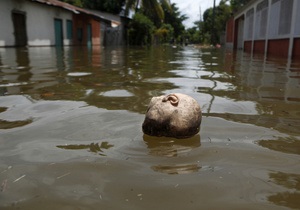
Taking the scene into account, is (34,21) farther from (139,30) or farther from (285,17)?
A: (139,30)

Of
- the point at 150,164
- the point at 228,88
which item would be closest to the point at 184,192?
the point at 150,164

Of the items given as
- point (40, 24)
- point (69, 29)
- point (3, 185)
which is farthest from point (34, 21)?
point (3, 185)

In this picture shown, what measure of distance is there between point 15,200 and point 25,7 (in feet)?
58.3

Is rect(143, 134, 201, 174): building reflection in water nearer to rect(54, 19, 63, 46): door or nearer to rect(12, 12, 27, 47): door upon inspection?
rect(12, 12, 27, 47): door

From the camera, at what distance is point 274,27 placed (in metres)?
12.3

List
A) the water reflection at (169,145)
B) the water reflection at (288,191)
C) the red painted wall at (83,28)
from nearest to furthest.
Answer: the water reflection at (288,191) → the water reflection at (169,145) → the red painted wall at (83,28)

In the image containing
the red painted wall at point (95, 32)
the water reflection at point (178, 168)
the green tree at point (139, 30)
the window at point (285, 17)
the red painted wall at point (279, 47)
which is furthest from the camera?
the green tree at point (139, 30)

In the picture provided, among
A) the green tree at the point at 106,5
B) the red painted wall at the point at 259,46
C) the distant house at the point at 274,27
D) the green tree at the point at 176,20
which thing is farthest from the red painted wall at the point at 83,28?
the green tree at the point at 176,20

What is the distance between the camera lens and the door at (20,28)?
53.6 feet

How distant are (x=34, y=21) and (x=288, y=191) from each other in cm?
1876

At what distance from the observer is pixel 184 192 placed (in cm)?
143

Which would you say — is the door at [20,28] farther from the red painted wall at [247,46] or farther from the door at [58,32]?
the red painted wall at [247,46]

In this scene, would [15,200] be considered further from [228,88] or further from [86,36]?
[86,36]

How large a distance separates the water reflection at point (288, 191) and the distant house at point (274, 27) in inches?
357
